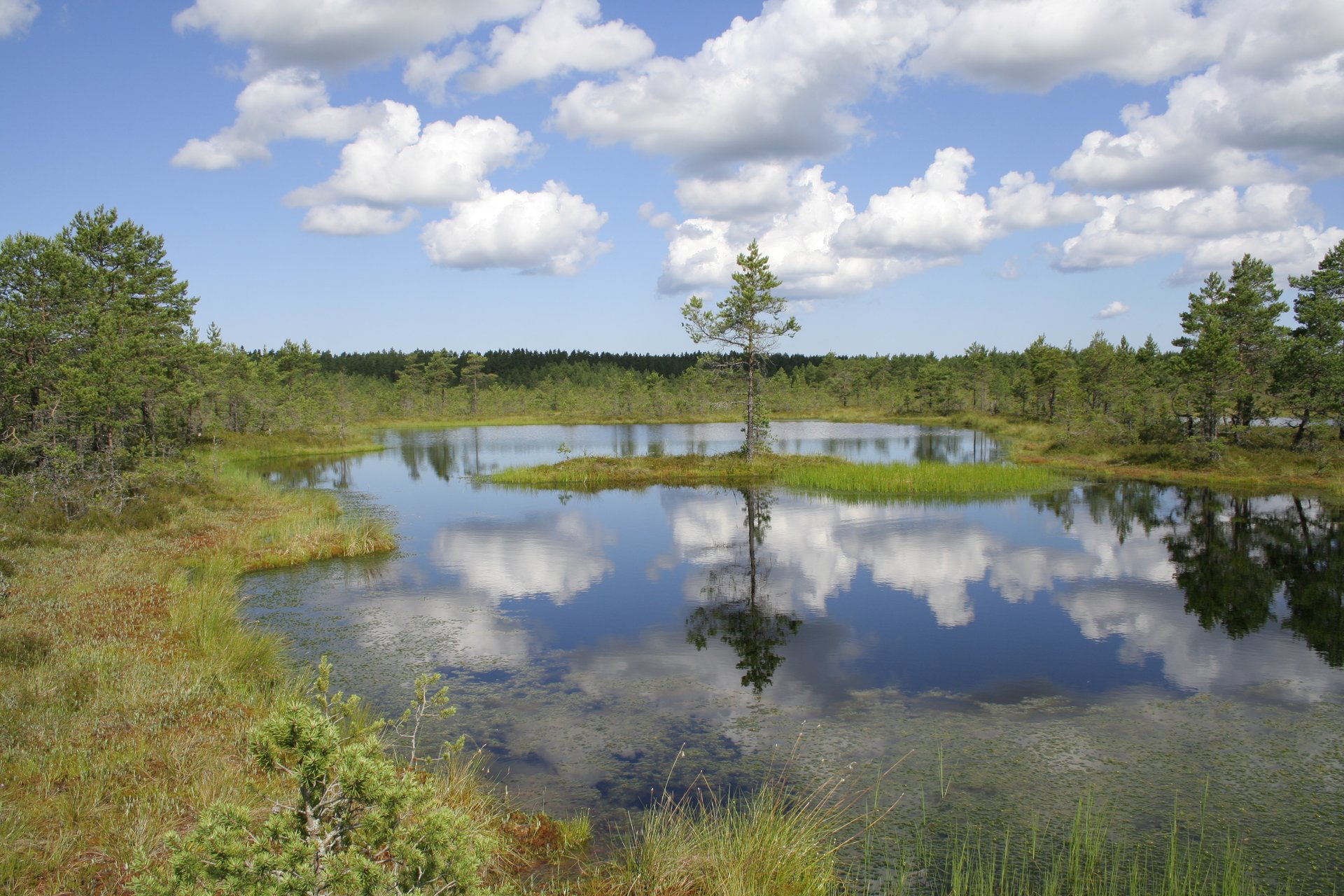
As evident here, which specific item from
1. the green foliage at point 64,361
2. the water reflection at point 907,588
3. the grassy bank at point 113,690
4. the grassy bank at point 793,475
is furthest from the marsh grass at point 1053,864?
the grassy bank at point 793,475

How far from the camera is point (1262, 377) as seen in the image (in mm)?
39656

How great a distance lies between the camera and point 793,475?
37.8 metres

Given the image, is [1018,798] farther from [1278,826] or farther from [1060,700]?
[1060,700]

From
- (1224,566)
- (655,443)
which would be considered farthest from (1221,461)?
(655,443)

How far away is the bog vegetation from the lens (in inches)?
169

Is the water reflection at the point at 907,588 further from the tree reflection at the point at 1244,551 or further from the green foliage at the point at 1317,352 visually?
the green foliage at the point at 1317,352

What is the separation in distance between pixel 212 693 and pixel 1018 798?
33.5 feet

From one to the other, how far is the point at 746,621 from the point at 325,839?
1236cm

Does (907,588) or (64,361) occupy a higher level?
(64,361)

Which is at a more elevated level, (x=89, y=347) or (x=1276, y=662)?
(x=89, y=347)

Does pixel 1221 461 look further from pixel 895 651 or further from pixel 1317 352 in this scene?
pixel 895 651

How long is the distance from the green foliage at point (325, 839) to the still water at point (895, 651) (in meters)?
4.51

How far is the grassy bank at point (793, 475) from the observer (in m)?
33.5

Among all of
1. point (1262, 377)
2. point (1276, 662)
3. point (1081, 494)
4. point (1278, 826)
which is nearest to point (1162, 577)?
point (1276, 662)
